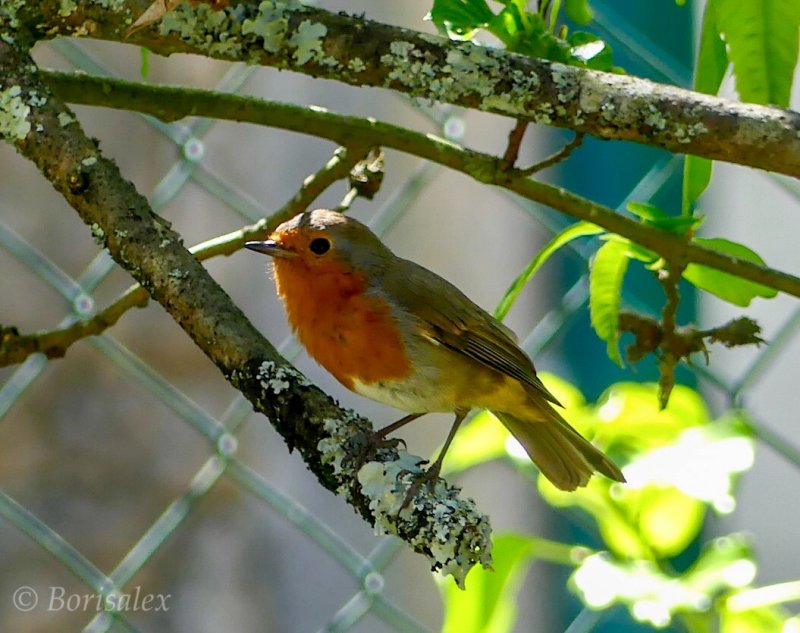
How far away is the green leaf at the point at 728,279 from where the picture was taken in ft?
5.51

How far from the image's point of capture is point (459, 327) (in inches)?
87.0

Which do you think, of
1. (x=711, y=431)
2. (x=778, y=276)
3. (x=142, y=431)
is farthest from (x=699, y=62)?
(x=142, y=431)

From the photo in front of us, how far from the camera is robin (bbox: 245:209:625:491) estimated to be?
2.07 metres

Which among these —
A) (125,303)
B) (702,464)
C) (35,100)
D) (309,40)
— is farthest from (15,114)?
(702,464)

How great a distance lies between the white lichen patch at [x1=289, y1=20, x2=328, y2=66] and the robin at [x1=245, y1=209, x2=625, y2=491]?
669 mm

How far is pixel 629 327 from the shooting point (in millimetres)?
1882

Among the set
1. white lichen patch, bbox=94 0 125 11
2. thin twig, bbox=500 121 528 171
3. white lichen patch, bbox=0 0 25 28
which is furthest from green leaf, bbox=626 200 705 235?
white lichen patch, bbox=0 0 25 28

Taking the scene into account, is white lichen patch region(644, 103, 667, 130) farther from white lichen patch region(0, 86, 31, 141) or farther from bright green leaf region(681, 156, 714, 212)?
white lichen patch region(0, 86, 31, 141)

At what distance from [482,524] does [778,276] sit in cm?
77

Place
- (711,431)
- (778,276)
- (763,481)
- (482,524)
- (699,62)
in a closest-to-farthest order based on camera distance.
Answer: (482,524) < (699,62) < (778,276) < (711,431) < (763,481)

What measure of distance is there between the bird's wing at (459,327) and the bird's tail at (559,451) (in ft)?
0.49

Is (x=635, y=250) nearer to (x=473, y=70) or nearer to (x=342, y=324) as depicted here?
(x=473, y=70)

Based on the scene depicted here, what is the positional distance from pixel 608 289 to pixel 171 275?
2.49 feet

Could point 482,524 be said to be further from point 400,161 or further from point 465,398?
point 400,161
